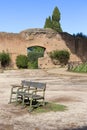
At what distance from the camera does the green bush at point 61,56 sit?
1453 inches

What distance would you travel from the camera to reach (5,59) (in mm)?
35062

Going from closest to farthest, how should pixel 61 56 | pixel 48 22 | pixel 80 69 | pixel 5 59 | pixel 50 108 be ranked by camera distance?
pixel 50 108 < pixel 80 69 < pixel 5 59 < pixel 61 56 < pixel 48 22

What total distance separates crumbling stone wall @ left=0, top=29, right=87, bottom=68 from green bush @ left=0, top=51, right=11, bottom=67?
586 millimetres

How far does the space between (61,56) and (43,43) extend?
231cm

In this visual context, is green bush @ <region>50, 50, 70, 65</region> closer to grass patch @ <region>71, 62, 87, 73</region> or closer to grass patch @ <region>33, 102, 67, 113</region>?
grass patch @ <region>71, 62, 87, 73</region>

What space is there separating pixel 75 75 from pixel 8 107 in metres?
14.0

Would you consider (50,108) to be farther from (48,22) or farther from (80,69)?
(48,22)

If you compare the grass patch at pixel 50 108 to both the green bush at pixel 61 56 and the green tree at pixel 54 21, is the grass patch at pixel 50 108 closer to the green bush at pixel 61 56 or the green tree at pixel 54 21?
the green bush at pixel 61 56

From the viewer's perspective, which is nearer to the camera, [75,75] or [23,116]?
[23,116]

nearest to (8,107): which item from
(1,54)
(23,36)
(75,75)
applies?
(75,75)

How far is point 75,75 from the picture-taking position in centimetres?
2561

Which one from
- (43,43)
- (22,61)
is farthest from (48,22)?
(22,61)

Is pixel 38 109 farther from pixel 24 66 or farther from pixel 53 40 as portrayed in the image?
pixel 53 40

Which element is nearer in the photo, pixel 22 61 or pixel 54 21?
pixel 22 61
